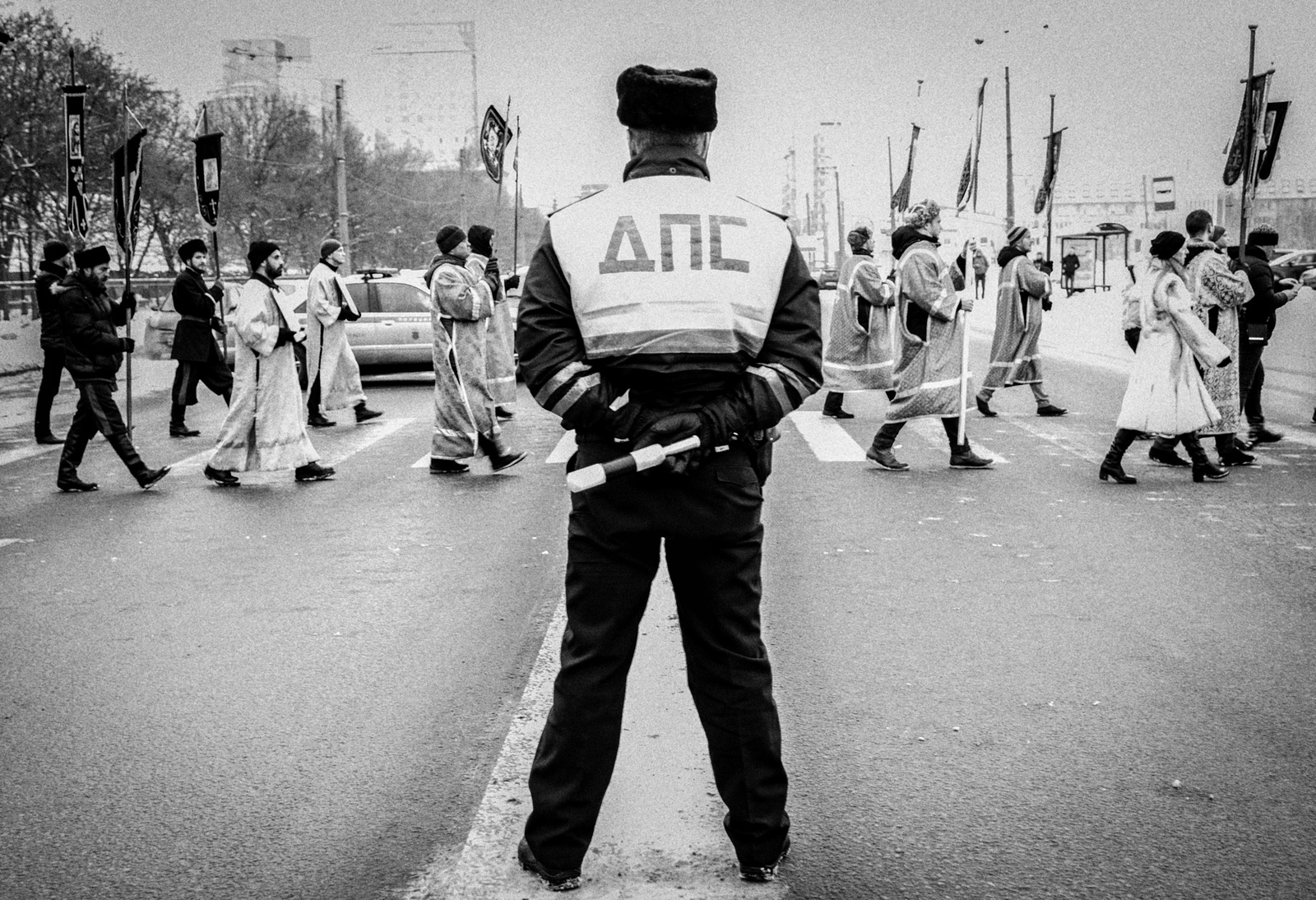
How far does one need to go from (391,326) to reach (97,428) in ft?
32.2

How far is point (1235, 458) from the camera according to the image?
1055cm

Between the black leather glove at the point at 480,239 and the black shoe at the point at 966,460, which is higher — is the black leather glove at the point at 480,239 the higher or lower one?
the higher one

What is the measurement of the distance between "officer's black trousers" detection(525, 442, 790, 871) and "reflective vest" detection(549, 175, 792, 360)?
27 cm

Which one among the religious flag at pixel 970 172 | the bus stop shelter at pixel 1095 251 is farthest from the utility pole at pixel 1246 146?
the bus stop shelter at pixel 1095 251

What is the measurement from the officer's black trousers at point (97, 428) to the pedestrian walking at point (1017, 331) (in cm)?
819

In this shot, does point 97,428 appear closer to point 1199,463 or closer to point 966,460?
point 966,460

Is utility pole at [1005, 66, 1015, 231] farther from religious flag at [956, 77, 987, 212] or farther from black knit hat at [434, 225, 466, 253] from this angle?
black knit hat at [434, 225, 466, 253]

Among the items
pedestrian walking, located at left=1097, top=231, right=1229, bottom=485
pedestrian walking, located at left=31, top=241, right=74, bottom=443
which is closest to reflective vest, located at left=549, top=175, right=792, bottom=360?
pedestrian walking, located at left=1097, top=231, right=1229, bottom=485

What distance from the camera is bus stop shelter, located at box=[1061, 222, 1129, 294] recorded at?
50625 millimetres

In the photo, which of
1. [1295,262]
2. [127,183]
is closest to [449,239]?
[127,183]

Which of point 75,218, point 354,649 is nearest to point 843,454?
point 354,649

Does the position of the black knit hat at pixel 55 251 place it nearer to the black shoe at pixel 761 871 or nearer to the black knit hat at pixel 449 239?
the black knit hat at pixel 449 239

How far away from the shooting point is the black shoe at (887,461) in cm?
1041

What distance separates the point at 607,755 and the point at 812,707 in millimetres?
1591
